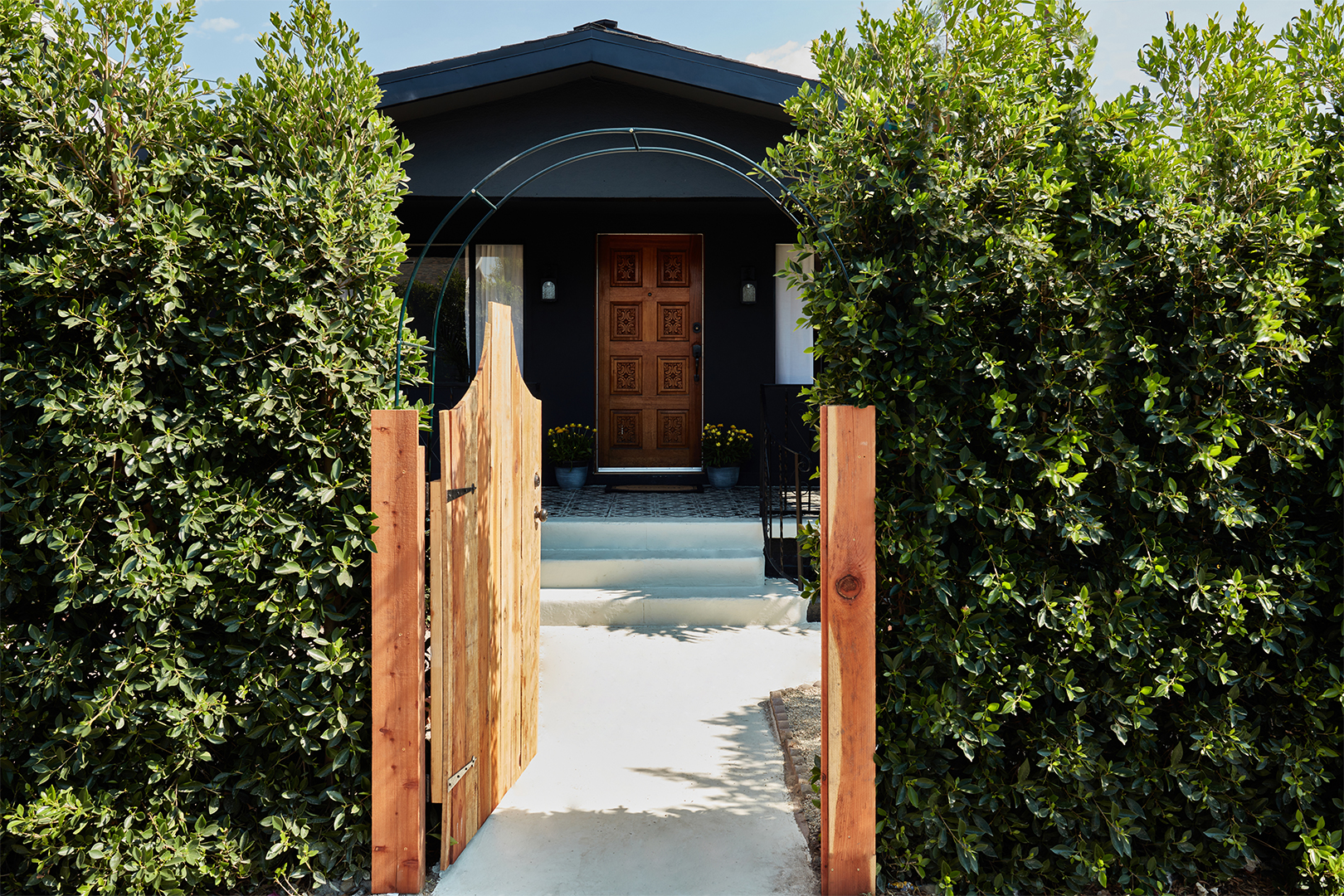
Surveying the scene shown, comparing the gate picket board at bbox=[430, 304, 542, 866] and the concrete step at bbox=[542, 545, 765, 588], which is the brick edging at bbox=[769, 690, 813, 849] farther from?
the concrete step at bbox=[542, 545, 765, 588]

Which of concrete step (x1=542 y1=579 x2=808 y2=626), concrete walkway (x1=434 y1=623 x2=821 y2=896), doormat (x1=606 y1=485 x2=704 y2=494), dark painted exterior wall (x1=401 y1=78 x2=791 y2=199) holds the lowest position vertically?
concrete walkway (x1=434 y1=623 x2=821 y2=896)

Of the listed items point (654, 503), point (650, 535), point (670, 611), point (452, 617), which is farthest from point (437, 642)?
point (654, 503)

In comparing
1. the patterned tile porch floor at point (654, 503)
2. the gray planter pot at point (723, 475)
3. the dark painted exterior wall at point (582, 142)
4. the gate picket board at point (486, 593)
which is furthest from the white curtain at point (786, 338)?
the gate picket board at point (486, 593)

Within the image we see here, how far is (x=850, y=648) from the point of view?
7.90 ft

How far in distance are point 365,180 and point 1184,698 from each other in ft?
9.94

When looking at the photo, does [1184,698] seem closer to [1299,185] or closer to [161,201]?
[1299,185]

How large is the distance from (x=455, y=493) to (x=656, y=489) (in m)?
5.51

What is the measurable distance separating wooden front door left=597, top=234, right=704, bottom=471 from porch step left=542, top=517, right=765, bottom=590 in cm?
233

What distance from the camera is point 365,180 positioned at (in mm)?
2482

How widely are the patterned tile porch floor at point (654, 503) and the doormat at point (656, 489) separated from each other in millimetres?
56

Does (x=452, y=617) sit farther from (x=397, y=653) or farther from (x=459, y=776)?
(x=459, y=776)

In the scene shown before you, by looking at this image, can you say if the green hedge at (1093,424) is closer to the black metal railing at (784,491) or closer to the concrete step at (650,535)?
the black metal railing at (784,491)

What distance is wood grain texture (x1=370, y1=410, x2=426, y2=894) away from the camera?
243 cm

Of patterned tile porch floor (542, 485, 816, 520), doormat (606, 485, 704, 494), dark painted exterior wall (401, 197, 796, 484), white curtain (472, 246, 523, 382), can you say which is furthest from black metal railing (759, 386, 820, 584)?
white curtain (472, 246, 523, 382)
